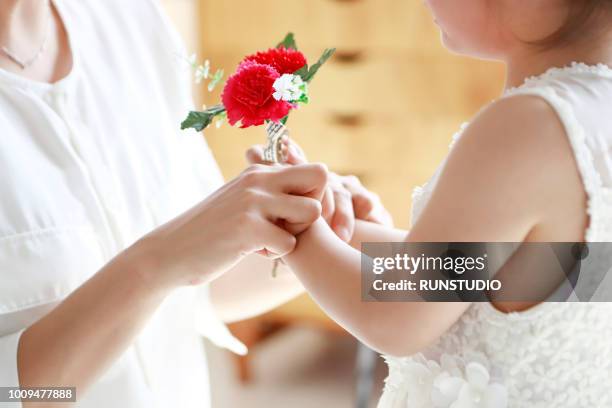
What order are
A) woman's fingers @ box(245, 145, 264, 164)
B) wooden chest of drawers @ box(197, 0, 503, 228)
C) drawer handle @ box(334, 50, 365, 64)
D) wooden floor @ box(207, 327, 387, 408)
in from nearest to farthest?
woman's fingers @ box(245, 145, 264, 164)
wooden chest of drawers @ box(197, 0, 503, 228)
drawer handle @ box(334, 50, 365, 64)
wooden floor @ box(207, 327, 387, 408)

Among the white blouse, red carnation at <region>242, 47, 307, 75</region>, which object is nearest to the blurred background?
the white blouse

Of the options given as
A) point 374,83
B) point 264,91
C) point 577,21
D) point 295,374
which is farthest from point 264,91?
point 295,374

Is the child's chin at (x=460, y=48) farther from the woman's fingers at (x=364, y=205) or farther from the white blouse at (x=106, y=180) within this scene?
the white blouse at (x=106, y=180)

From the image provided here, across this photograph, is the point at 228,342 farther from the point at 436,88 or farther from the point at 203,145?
the point at 436,88

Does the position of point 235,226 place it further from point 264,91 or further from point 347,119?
point 347,119

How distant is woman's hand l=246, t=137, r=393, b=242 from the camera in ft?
3.26

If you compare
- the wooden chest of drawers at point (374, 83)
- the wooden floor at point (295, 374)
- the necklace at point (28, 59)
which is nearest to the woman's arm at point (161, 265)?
the necklace at point (28, 59)

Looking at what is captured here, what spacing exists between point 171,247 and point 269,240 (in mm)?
99

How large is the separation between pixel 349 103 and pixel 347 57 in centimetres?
13

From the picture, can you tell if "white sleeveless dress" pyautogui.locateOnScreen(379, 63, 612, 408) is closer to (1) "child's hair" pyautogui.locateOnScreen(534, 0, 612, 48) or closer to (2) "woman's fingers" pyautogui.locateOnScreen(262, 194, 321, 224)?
(1) "child's hair" pyautogui.locateOnScreen(534, 0, 612, 48)

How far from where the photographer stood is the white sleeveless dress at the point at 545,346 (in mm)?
758

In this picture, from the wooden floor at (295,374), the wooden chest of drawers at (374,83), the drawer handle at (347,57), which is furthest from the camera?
the wooden floor at (295,374)

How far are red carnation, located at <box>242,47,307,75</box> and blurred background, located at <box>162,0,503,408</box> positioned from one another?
1.45 m

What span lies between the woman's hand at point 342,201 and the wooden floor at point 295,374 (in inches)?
65.6
